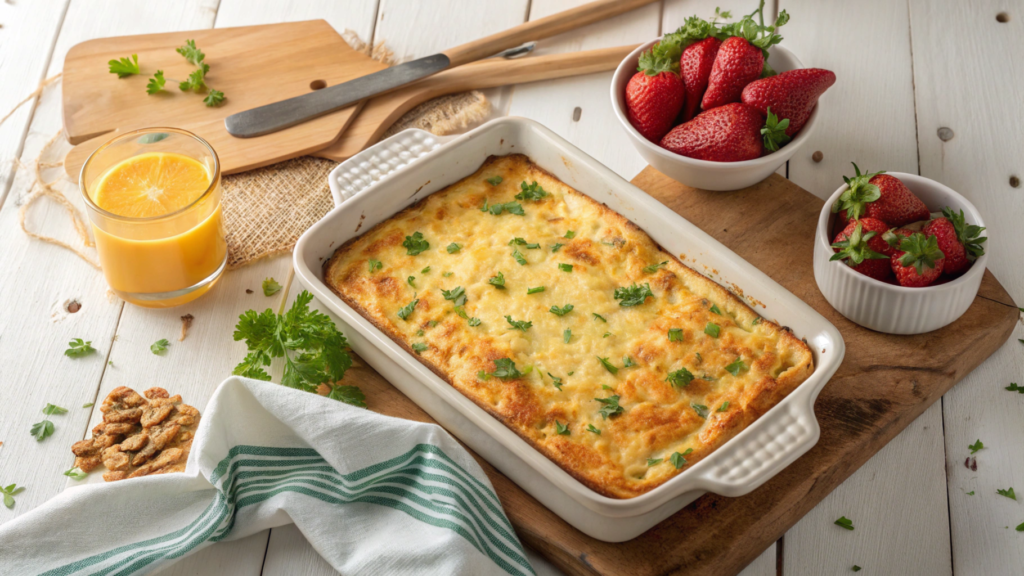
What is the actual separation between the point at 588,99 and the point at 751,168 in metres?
0.93

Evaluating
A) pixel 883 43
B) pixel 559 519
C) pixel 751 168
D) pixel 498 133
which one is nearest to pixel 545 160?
pixel 498 133

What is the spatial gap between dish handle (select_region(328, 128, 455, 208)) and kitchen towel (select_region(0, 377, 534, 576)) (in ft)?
2.51

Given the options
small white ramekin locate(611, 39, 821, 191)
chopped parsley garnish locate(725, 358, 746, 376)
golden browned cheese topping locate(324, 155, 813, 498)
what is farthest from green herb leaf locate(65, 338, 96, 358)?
chopped parsley garnish locate(725, 358, 746, 376)

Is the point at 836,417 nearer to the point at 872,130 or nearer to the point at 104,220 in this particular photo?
the point at 872,130

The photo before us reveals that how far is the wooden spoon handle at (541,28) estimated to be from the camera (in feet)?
11.7

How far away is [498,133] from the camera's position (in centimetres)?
290

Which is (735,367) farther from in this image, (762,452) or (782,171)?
(782,171)

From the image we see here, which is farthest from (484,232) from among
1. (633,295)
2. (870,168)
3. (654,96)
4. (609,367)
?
(870,168)

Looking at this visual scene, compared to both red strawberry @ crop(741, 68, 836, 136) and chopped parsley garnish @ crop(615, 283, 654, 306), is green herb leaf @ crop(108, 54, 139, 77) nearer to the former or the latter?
chopped parsley garnish @ crop(615, 283, 654, 306)

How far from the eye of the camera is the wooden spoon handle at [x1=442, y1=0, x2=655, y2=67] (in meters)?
3.55

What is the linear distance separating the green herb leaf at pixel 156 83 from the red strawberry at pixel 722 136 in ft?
6.50

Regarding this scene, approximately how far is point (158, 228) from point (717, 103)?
71.7 inches

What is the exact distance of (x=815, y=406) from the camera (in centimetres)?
255

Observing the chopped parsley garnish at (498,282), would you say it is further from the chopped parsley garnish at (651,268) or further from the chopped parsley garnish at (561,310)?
the chopped parsley garnish at (651,268)
